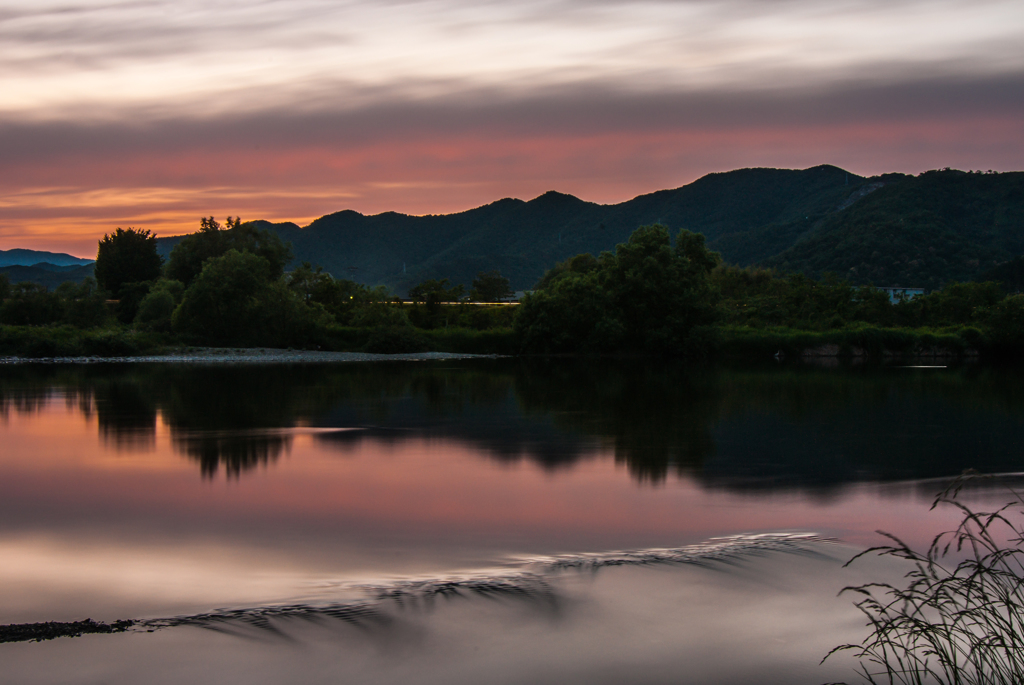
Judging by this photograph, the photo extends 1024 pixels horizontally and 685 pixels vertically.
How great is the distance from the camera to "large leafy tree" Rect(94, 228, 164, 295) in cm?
6097

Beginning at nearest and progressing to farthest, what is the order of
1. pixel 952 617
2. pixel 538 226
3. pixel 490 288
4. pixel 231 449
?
1. pixel 952 617
2. pixel 231 449
3. pixel 490 288
4. pixel 538 226

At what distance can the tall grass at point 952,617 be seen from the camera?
317 cm

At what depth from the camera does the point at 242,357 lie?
41688 mm

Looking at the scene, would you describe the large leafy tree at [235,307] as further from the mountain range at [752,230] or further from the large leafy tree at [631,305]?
the mountain range at [752,230]

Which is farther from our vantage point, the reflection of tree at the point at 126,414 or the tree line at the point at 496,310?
the tree line at the point at 496,310

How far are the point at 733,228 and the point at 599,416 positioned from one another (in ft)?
407

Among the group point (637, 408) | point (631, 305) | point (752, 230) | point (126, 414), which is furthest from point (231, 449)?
point (752, 230)

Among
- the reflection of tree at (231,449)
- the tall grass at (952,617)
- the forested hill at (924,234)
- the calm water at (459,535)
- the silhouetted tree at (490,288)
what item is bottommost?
the reflection of tree at (231,449)

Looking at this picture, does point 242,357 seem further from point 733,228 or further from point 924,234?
point 733,228

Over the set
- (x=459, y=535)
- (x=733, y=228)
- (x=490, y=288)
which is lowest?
(x=459, y=535)

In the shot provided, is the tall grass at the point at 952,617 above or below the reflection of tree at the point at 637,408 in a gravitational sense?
above

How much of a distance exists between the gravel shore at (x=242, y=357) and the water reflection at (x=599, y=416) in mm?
7148

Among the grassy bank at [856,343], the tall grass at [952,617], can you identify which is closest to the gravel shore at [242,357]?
the grassy bank at [856,343]

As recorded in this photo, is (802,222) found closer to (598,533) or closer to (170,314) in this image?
(170,314)
